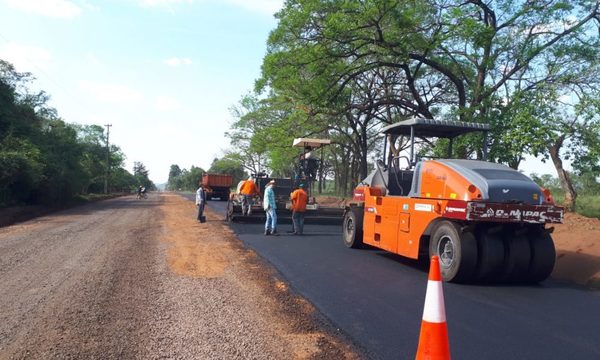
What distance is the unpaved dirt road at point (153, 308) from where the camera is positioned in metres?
4.69

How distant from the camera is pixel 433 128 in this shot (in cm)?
1015

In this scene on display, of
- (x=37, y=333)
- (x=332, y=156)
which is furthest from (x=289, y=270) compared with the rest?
(x=332, y=156)

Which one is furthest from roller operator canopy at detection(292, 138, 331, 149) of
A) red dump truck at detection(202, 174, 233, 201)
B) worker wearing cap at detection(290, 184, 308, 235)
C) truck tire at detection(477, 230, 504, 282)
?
red dump truck at detection(202, 174, 233, 201)

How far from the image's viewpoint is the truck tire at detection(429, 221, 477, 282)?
7555 mm

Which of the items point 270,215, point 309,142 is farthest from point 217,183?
point 270,215

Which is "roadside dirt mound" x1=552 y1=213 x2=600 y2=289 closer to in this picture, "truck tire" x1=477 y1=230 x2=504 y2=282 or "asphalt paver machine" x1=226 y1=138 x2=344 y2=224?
"truck tire" x1=477 y1=230 x2=504 y2=282

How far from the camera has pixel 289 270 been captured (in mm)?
8641

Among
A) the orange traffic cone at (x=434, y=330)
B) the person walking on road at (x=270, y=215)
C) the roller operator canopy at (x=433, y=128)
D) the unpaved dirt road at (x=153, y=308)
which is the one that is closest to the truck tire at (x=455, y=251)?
the roller operator canopy at (x=433, y=128)

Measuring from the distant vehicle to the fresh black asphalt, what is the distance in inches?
13.4

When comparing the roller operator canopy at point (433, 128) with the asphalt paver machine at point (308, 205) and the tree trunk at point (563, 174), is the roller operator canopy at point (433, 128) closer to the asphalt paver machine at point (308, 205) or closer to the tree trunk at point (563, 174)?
the asphalt paver machine at point (308, 205)

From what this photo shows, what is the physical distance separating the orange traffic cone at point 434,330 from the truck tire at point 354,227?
7582 millimetres

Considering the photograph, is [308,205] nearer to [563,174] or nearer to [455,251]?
[563,174]

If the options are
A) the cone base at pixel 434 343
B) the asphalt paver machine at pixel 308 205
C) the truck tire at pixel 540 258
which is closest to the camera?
the cone base at pixel 434 343

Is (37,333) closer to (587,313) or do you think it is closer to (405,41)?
(587,313)
